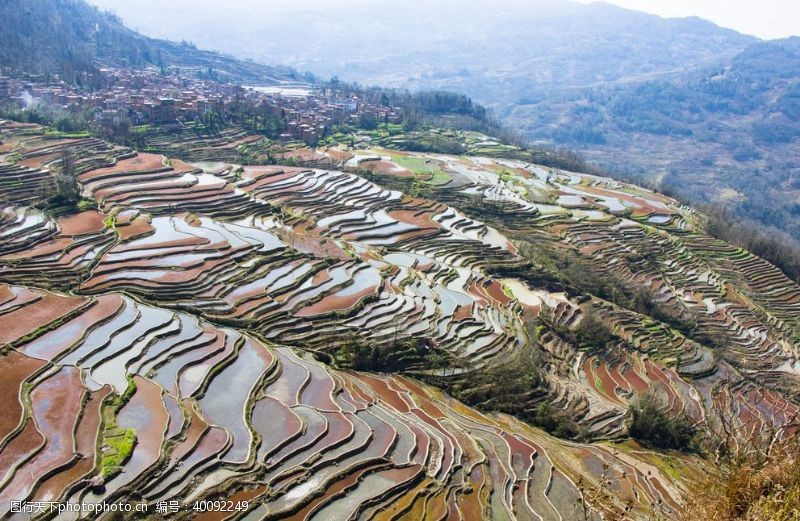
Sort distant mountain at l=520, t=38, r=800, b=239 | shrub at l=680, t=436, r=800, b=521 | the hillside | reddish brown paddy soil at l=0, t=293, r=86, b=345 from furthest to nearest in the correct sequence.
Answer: the hillside < distant mountain at l=520, t=38, r=800, b=239 < reddish brown paddy soil at l=0, t=293, r=86, b=345 < shrub at l=680, t=436, r=800, b=521

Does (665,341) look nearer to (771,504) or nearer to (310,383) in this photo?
(310,383)

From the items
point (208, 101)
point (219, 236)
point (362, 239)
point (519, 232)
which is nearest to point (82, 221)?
point (219, 236)

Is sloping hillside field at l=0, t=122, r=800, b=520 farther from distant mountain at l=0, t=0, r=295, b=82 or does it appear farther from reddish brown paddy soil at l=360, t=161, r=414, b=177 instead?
distant mountain at l=0, t=0, r=295, b=82

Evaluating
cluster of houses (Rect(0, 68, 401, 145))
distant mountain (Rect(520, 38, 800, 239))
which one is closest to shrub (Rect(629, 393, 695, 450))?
cluster of houses (Rect(0, 68, 401, 145))

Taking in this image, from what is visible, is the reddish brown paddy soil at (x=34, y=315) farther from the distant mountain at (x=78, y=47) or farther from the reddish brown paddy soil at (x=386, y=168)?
the distant mountain at (x=78, y=47)

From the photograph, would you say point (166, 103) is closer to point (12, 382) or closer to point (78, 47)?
point (12, 382)
